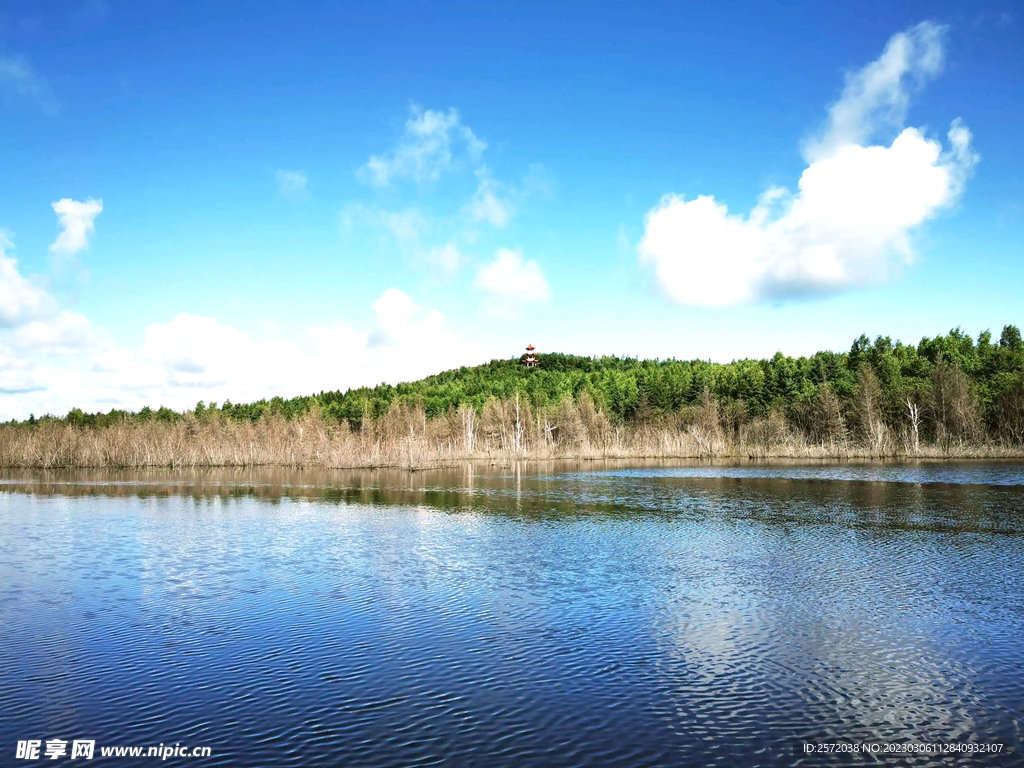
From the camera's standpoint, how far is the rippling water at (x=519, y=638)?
7.32 m

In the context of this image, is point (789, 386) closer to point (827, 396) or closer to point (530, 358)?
point (827, 396)

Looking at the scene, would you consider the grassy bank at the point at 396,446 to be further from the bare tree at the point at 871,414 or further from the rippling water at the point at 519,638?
the rippling water at the point at 519,638

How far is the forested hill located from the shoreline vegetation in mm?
216

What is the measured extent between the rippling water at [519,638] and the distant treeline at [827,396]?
149 ft

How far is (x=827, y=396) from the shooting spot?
228ft

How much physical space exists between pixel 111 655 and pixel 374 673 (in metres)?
3.79

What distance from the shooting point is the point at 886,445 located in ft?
192

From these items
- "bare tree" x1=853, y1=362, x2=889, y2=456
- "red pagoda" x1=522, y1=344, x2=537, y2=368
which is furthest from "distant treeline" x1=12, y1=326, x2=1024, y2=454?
"red pagoda" x1=522, y1=344, x2=537, y2=368

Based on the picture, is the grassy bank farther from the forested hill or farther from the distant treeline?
the forested hill

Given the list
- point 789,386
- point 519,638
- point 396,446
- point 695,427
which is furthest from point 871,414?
point 519,638

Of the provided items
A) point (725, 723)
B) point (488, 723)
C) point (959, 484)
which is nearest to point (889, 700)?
point (725, 723)

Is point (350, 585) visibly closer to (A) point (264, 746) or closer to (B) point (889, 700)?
(A) point (264, 746)

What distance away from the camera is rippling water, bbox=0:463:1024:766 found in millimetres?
7324

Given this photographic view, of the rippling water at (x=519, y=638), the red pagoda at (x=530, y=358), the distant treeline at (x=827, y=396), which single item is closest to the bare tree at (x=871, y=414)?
the distant treeline at (x=827, y=396)
